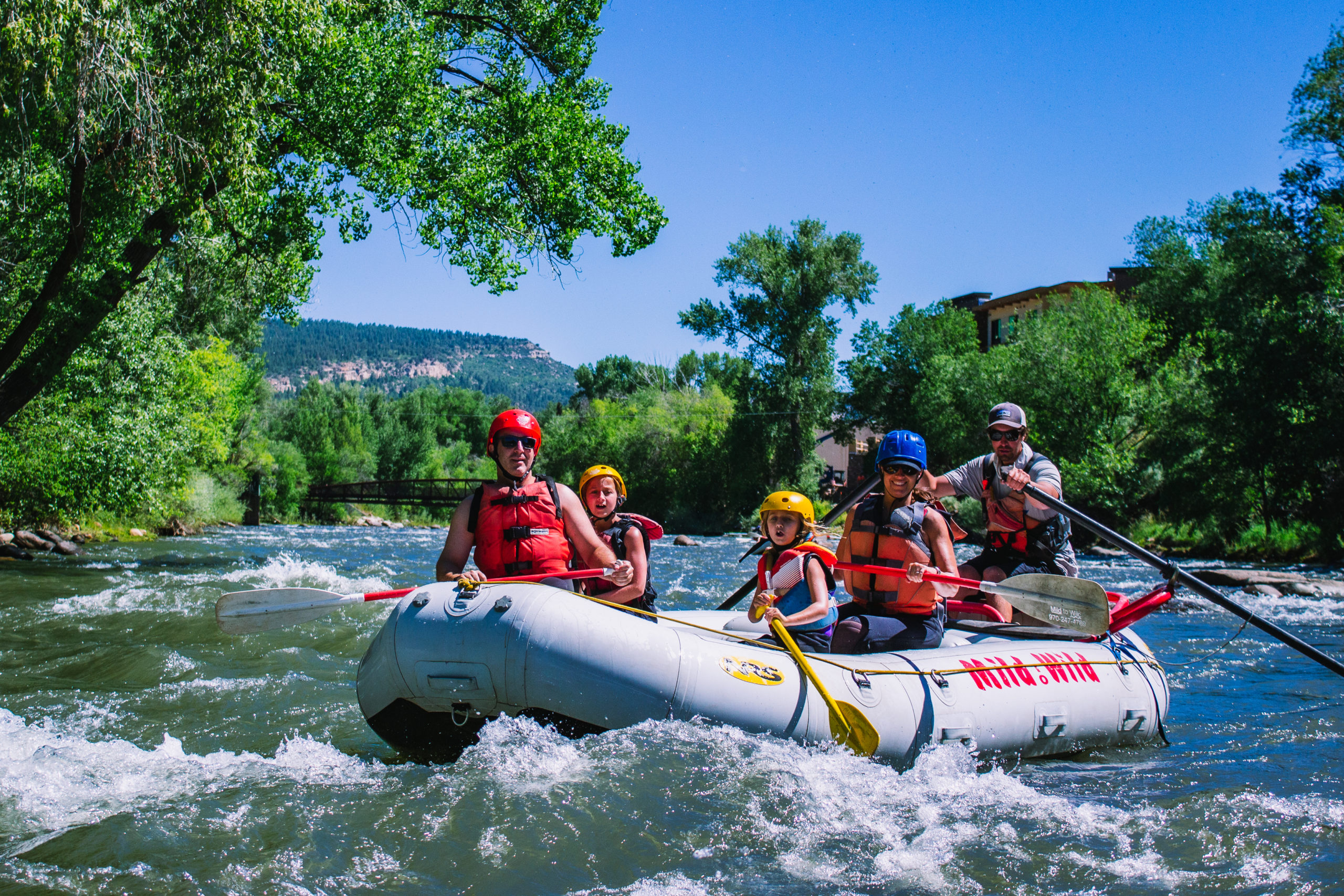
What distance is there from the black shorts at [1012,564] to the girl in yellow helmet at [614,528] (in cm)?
216

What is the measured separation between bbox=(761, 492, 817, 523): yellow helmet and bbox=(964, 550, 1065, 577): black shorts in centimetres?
150

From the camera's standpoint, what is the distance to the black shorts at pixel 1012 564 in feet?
19.6

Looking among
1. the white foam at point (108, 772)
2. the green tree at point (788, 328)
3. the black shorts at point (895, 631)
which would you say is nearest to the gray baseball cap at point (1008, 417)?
the black shorts at point (895, 631)

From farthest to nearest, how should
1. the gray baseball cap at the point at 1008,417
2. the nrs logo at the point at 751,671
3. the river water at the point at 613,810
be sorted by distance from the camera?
the gray baseball cap at the point at 1008,417 < the nrs logo at the point at 751,671 < the river water at the point at 613,810

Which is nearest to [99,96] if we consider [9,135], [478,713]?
[9,135]

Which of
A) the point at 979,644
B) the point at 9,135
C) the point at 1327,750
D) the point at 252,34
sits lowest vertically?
the point at 1327,750

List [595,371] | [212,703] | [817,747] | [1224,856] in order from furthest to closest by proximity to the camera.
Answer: [595,371], [212,703], [817,747], [1224,856]

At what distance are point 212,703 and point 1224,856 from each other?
5.45m

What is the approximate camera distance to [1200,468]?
819 inches

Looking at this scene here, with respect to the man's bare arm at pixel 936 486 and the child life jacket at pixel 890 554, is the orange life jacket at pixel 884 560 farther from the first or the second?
the man's bare arm at pixel 936 486

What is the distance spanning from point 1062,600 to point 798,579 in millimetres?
1603

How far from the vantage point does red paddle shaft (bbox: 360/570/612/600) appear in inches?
174

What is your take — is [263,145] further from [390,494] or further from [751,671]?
[390,494]

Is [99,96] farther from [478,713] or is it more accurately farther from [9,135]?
[478,713]
